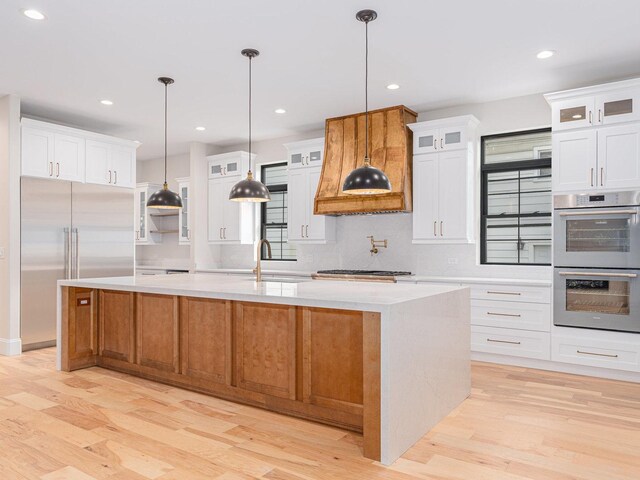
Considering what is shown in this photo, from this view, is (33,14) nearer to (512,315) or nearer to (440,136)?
(440,136)

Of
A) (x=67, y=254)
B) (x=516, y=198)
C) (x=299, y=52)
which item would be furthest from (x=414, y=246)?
(x=67, y=254)

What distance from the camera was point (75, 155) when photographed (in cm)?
575

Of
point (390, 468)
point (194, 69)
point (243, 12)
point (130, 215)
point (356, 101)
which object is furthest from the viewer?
point (130, 215)

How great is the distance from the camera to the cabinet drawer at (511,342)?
4523mm

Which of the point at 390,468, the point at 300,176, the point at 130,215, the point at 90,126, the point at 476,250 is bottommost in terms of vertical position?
the point at 390,468

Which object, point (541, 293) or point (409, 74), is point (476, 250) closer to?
point (541, 293)

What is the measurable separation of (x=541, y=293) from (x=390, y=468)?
2.82 meters

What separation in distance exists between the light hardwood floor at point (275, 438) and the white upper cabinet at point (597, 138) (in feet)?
6.05

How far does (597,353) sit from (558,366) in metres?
0.38

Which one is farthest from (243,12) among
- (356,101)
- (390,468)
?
(390,468)

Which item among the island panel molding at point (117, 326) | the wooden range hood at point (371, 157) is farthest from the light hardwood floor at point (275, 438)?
the wooden range hood at point (371, 157)

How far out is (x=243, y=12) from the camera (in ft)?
11.1

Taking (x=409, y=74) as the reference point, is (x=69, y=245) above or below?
below

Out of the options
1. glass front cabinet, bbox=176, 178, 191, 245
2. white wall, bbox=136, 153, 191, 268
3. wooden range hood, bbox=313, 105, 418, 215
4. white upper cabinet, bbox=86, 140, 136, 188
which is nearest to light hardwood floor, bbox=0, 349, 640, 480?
wooden range hood, bbox=313, 105, 418, 215
